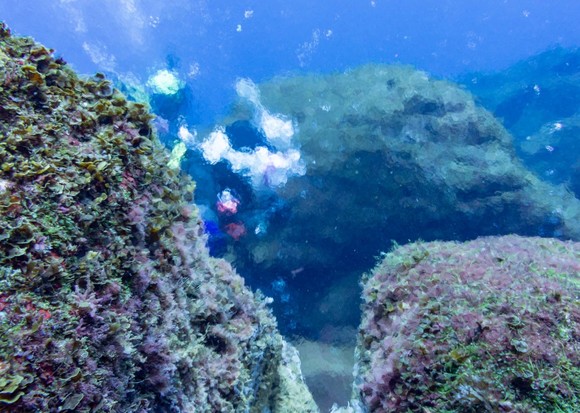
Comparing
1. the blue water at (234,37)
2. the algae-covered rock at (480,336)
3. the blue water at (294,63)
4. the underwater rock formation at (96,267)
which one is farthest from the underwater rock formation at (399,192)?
the underwater rock formation at (96,267)

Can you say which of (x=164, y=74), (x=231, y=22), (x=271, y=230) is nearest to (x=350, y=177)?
(x=271, y=230)

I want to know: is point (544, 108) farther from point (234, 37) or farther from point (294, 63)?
point (234, 37)

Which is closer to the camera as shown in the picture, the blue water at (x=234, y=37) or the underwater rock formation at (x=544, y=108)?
the underwater rock formation at (x=544, y=108)

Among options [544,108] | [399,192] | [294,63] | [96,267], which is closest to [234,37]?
[294,63]

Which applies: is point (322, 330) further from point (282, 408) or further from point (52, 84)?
point (52, 84)

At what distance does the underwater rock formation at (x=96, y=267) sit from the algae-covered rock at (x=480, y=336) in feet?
4.89

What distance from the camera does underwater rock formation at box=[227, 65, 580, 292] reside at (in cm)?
1059

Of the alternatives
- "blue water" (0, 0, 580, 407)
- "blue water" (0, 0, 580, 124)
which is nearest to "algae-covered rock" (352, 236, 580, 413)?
"blue water" (0, 0, 580, 407)

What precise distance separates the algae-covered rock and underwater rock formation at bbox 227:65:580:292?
22.4ft

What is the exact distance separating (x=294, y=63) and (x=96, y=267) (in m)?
24.0

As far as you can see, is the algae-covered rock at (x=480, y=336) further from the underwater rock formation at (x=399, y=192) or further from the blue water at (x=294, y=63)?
the underwater rock formation at (x=399, y=192)

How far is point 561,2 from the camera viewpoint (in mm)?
46125

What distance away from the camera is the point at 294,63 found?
2380 cm

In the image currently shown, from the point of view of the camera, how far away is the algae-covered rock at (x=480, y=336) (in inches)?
96.1
